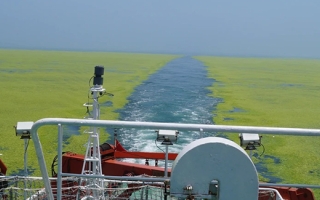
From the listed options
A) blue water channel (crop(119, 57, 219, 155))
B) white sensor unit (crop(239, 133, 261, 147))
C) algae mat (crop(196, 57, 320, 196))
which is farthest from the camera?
blue water channel (crop(119, 57, 219, 155))

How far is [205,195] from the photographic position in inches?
88.6

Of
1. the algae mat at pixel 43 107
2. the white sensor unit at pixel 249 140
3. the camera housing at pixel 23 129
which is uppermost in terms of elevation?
the white sensor unit at pixel 249 140

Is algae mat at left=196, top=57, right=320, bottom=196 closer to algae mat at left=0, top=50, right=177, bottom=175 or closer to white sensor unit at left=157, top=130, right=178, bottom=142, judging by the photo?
algae mat at left=0, top=50, right=177, bottom=175

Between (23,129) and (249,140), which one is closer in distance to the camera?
(249,140)

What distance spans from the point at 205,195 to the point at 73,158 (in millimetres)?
5212

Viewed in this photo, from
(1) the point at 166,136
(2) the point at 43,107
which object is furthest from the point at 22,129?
(2) the point at 43,107

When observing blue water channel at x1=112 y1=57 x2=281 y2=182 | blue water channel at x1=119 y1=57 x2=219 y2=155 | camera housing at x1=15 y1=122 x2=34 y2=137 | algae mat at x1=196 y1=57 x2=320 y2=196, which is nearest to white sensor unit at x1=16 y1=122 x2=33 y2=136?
camera housing at x1=15 y1=122 x2=34 y2=137

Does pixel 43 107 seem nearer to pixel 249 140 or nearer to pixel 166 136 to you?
pixel 166 136

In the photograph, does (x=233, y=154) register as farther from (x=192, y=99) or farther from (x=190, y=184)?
(x=192, y=99)

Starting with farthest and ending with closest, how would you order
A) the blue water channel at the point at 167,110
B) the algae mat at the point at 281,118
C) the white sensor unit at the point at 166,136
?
the blue water channel at the point at 167,110, the algae mat at the point at 281,118, the white sensor unit at the point at 166,136

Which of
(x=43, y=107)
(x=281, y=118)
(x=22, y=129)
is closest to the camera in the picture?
(x=22, y=129)

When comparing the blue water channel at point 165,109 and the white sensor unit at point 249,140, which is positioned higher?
the white sensor unit at point 249,140

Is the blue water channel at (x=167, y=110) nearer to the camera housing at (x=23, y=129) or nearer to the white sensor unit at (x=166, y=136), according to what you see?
the camera housing at (x=23, y=129)

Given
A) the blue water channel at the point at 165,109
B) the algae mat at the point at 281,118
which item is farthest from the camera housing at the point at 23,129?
the algae mat at the point at 281,118
